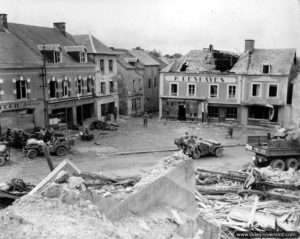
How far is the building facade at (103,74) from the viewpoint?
39.6 meters

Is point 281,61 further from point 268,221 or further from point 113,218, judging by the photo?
point 113,218

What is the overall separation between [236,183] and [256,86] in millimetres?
21380

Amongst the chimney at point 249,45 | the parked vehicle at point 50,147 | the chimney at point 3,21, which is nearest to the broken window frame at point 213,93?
the chimney at point 249,45

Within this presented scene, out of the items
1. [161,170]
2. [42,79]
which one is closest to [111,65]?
[42,79]

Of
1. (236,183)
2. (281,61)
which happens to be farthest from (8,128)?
(281,61)

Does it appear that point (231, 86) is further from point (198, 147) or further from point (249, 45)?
point (198, 147)

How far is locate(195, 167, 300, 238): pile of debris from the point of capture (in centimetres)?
1473

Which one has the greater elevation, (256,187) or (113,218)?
(113,218)

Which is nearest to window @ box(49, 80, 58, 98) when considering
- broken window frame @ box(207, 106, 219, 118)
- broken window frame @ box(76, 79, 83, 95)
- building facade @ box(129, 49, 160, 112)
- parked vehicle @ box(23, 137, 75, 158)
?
broken window frame @ box(76, 79, 83, 95)

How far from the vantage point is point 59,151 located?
25.9m

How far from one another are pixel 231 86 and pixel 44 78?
64.1ft

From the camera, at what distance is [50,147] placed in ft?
83.9

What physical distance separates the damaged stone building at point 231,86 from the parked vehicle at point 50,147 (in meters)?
18.3

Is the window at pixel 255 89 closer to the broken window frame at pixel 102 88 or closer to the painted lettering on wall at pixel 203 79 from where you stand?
the painted lettering on wall at pixel 203 79
